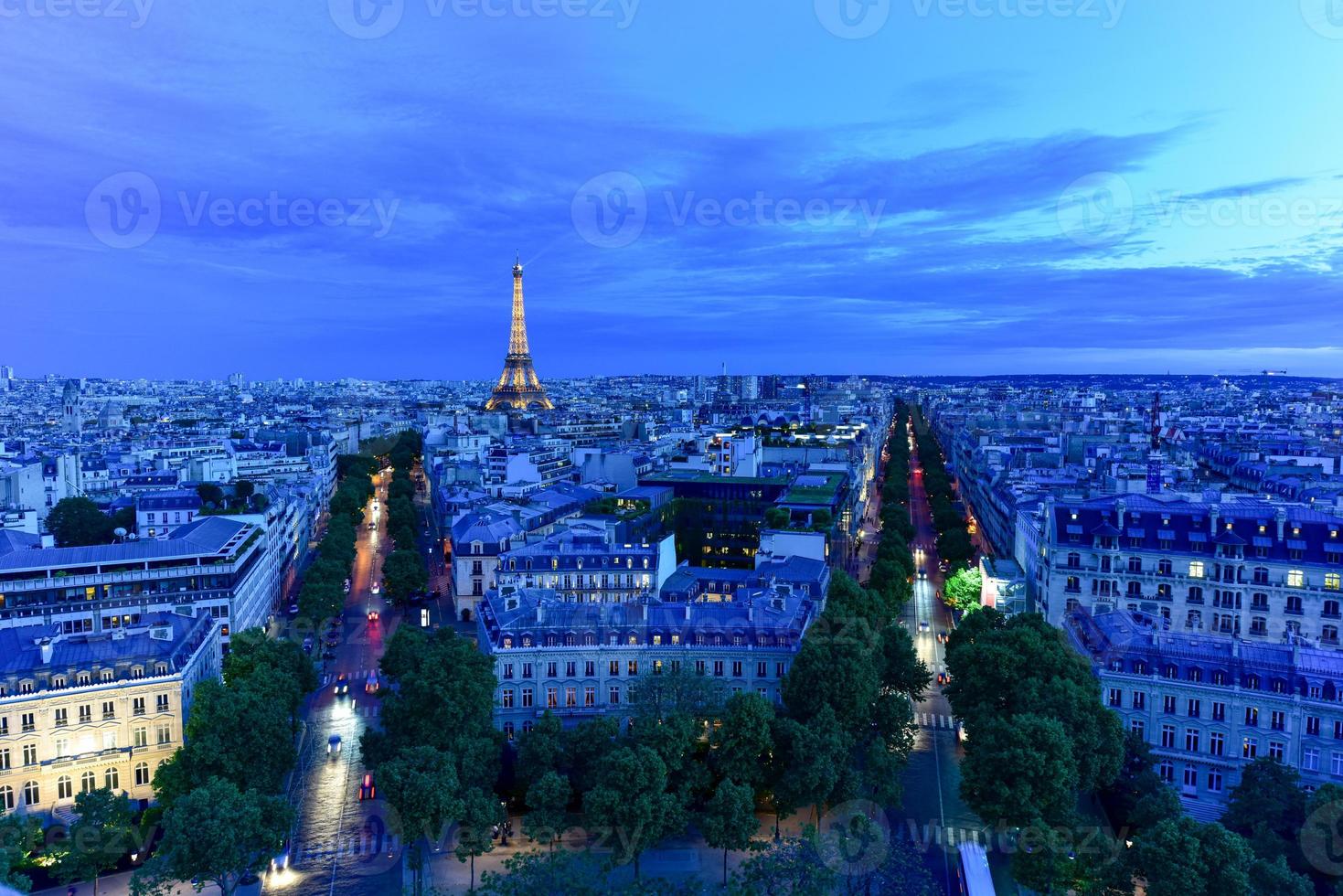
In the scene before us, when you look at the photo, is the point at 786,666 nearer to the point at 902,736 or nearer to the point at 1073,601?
the point at 902,736

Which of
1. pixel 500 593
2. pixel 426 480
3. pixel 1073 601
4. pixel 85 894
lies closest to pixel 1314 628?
pixel 1073 601

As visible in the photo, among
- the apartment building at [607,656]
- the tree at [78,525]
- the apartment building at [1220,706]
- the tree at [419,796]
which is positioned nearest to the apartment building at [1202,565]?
the apartment building at [1220,706]

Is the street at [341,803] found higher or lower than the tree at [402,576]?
lower

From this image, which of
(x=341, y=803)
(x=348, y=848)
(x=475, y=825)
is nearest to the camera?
(x=475, y=825)

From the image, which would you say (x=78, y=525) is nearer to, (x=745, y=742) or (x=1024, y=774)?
(x=745, y=742)

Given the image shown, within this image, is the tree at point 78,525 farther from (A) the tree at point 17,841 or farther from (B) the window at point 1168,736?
(B) the window at point 1168,736

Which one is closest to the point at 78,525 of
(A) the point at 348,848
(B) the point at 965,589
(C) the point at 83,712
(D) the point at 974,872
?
(C) the point at 83,712
